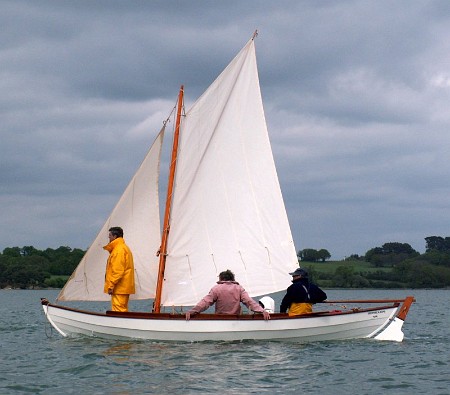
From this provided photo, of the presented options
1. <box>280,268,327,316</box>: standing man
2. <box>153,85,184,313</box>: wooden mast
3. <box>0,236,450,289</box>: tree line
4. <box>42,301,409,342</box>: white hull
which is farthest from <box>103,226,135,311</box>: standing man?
<box>0,236,450,289</box>: tree line

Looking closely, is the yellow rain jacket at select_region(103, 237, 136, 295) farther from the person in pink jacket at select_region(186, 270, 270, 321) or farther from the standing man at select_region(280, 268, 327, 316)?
the standing man at select_region(280, 268, 327, 316)

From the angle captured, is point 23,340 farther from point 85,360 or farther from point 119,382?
point 119,382

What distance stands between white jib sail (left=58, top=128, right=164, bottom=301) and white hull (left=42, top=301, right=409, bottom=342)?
42.0 inches

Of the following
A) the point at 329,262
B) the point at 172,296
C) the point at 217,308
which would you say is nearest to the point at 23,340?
the point at 172,296

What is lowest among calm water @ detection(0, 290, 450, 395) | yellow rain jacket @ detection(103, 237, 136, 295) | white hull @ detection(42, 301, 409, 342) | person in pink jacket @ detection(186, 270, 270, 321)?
calm water @ detection(0, 290, 450, 395)

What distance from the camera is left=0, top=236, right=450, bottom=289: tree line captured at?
140750 mm

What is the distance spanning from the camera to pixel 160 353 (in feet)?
63.9

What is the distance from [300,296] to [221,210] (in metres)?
3.16

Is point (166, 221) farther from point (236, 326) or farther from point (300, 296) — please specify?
point (300, 296)

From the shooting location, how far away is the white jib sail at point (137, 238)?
22641mm

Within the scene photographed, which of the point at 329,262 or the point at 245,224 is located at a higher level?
the point at 329,262

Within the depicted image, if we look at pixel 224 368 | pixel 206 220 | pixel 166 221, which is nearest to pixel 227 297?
pixel 206 220

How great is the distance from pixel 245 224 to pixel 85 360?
19.6 ft

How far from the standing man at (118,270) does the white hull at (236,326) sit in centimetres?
53
